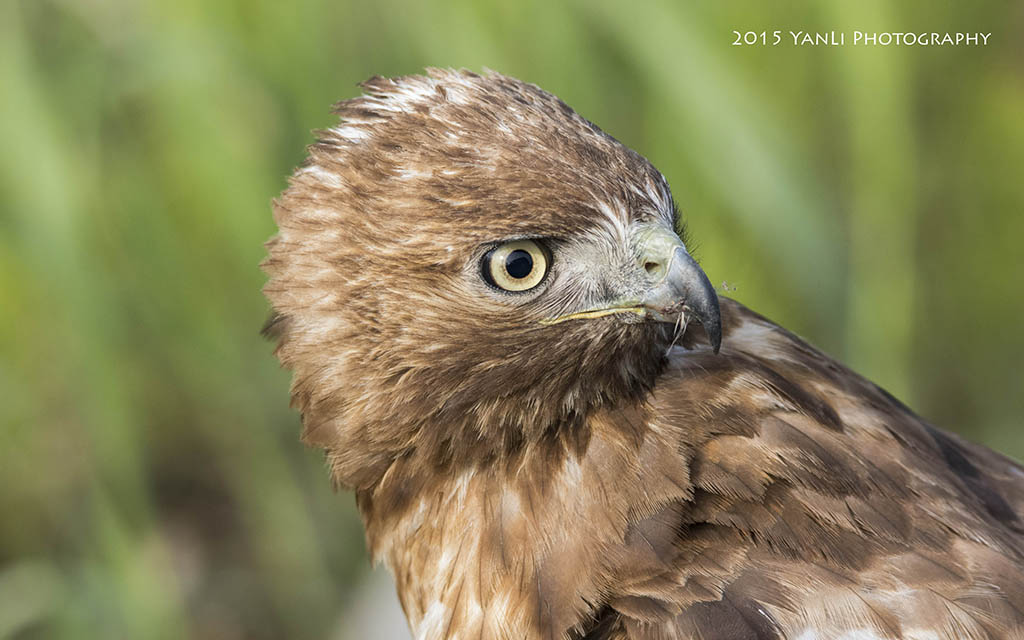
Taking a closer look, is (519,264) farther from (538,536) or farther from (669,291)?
(538,536)

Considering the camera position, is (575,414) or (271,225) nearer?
(575,414)

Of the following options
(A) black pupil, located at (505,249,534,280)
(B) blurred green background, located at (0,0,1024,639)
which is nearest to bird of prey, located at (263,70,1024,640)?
(A) black pupil, located at (505,249,534,280)

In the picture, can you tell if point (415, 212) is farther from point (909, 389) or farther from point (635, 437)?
point (909, 389)

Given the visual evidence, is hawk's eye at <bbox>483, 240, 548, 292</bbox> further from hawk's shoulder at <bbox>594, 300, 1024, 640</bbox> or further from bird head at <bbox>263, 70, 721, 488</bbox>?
hawk's shoulder at <bbox>594, 300, 1024, 640</bbox>

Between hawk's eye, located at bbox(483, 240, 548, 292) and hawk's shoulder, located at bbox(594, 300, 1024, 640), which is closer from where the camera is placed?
hawk's shoulder, located at bbox(594, 300, 1024, 640)

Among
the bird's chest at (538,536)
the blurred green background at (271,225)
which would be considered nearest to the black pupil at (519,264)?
the bird's chest at (538,536)

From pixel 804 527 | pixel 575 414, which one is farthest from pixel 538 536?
pixel 804 527

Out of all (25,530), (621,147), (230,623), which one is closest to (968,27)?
(621,147)
